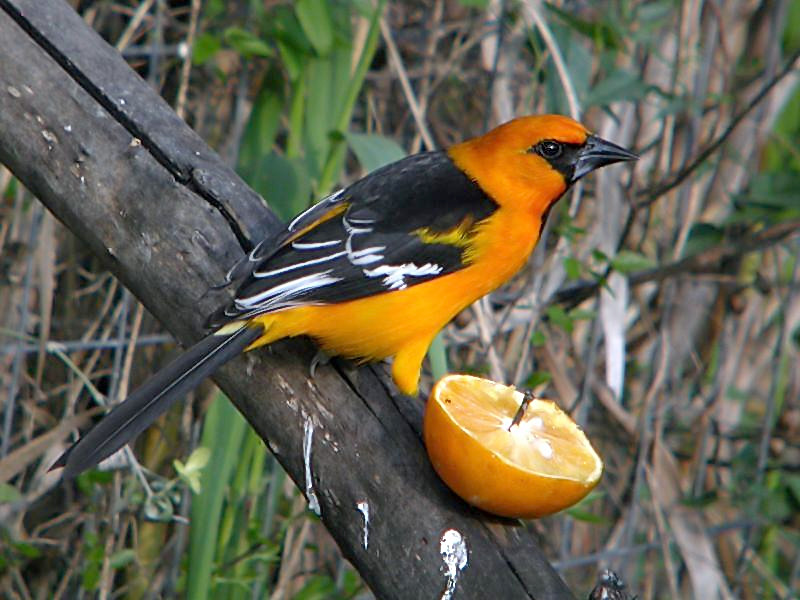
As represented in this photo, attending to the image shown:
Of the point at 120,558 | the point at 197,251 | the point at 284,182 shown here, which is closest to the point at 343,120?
the point at 284,182

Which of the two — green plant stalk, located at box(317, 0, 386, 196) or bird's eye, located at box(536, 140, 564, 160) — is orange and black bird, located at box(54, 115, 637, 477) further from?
green plant stalk, located at box(317, 0, 386, 196)

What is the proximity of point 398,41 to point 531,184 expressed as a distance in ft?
5.97

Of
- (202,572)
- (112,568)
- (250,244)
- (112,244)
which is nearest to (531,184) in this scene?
(250,244)

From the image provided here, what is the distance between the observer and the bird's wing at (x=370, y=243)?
7.55 feet

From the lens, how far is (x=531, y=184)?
9.10 ft

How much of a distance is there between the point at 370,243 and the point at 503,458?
70 centimetres

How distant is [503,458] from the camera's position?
202 centimetres

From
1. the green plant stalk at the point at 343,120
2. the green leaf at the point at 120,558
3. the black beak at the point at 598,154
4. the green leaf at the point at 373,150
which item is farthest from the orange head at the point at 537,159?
the green leaf at the point at 120,558

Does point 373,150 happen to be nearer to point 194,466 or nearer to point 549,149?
point 549,149

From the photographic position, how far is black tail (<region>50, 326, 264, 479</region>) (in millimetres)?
2000

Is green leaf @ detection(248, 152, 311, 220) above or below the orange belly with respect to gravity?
above

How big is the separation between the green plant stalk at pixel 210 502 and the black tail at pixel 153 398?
539 millimetres

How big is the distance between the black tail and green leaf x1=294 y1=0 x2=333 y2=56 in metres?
1.05

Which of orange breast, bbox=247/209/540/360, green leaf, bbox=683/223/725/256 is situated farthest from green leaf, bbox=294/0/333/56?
green leaf, bbox=683/223/725/256
